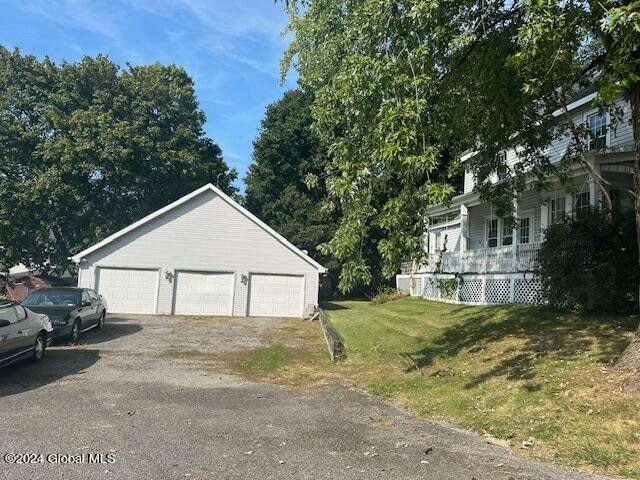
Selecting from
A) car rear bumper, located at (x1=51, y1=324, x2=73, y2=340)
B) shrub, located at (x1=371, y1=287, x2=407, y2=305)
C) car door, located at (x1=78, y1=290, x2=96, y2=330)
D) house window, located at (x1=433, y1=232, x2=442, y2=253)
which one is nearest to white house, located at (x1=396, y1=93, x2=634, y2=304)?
house window, located at (x1=433, y1=232, x2=442, y2=253)

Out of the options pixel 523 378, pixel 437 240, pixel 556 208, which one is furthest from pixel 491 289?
pixel 523 378

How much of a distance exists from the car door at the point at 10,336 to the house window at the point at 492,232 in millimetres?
18934

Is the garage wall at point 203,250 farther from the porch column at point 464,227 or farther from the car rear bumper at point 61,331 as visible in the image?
the car rear bumper at point 61,331

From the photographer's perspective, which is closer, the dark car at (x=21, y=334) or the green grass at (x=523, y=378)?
the green grass at (x=523, y=378)

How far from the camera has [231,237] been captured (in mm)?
25531

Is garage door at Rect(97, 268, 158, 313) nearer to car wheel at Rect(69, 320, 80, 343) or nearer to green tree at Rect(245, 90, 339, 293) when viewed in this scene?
car wheel at Rect(69, 320, 80, 343)

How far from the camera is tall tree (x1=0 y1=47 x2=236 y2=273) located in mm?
36406

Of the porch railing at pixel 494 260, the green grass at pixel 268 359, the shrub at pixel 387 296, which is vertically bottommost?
the green grass at pixel 268 359

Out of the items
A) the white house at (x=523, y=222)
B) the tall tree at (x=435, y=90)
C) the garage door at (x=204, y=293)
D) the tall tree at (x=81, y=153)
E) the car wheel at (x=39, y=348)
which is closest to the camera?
the tall tree at (x=435, y=90)

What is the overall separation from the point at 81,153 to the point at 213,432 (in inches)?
1363

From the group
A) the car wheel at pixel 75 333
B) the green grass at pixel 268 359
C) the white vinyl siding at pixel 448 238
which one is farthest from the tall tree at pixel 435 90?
the white vinyl siding at pixel 448 238

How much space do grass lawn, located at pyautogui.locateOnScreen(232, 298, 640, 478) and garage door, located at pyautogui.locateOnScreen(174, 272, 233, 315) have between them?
9.73 metres

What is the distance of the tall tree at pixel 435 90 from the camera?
7.36 metres

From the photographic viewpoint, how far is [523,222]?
72.0ft
